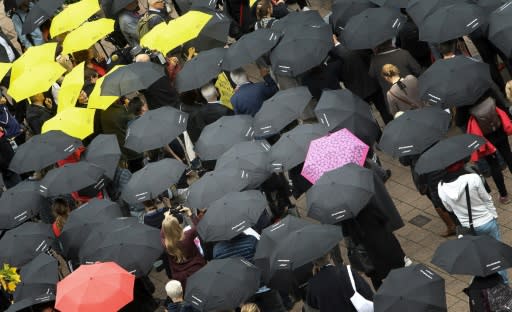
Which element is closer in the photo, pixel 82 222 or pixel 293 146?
pixel 293 146

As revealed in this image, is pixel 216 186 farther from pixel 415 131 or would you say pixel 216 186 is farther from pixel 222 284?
pixel 415 131

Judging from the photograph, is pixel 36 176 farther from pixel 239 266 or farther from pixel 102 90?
pixel 239 266

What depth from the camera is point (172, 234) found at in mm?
13133

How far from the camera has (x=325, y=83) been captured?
16156mm

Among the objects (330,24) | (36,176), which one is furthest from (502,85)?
(36,176)

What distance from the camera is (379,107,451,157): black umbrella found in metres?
13.6

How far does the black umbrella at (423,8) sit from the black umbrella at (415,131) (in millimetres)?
2153

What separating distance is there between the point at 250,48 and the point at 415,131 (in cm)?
335

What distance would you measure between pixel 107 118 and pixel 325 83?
3123 mm

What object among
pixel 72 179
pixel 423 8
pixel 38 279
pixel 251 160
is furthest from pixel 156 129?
pixel 423 8

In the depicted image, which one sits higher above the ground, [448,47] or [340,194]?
[448,47]

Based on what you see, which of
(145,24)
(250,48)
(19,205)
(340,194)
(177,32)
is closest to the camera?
(340,194)

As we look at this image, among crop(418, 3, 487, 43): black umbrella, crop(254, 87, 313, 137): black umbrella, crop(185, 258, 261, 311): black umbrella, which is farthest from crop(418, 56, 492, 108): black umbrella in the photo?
crop(185, 258, 261, 311): black umbrella

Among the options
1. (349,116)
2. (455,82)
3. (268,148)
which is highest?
(455,82)
